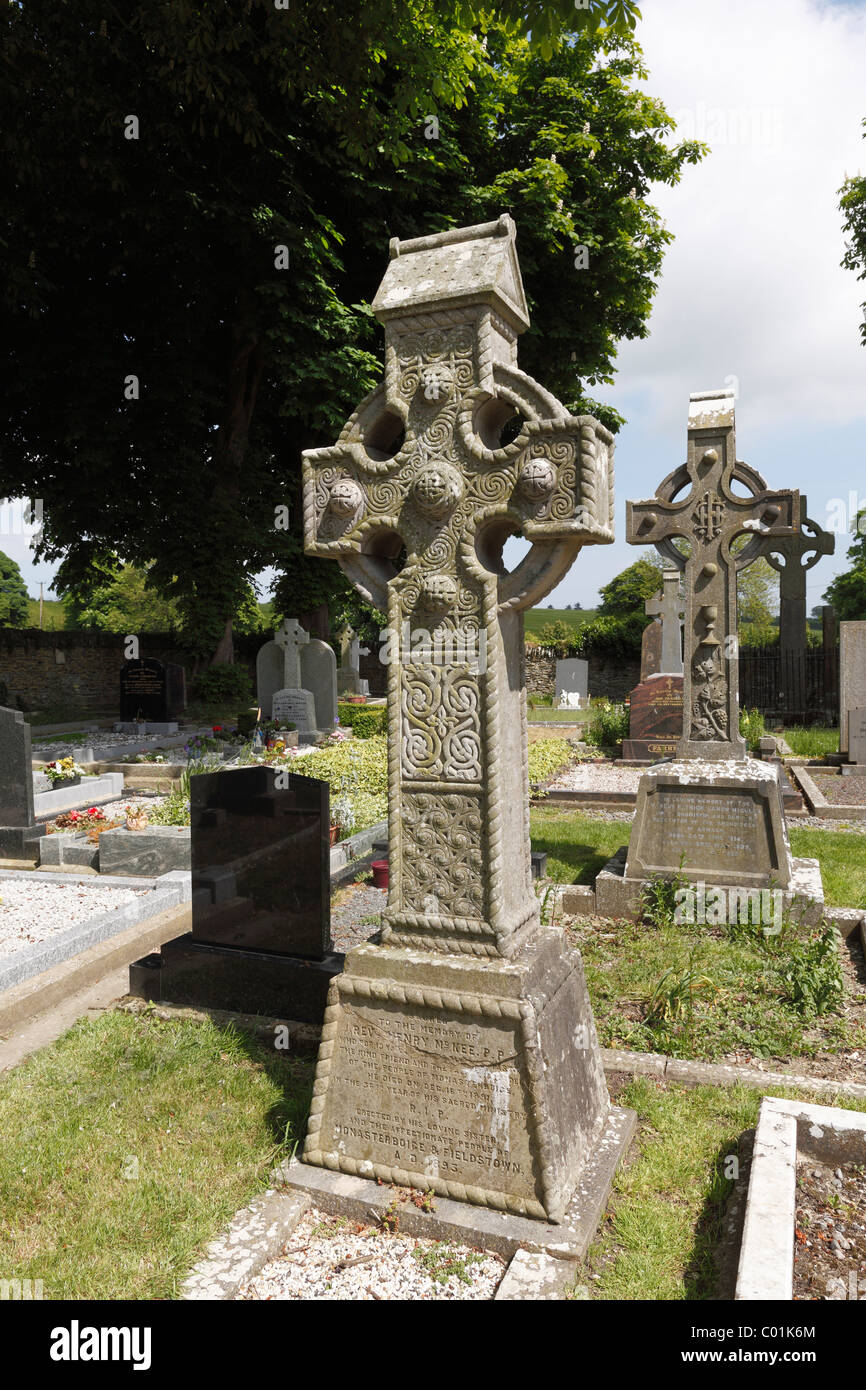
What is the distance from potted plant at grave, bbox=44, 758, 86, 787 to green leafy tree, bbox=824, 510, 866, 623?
3294 centimetres

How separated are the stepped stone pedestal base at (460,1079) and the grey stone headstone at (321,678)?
44.6ft

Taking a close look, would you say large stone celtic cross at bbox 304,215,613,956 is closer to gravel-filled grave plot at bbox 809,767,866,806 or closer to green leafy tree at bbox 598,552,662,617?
gravel-filled grave plot at bbox 809,767,866,806

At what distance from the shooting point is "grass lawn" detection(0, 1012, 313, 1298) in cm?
256

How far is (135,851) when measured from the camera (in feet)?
23.9

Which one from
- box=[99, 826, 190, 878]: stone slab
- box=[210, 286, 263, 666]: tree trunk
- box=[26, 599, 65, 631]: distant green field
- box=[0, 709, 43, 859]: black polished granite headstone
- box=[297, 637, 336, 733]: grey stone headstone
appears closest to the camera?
box=[99, 826, 190, 878]: stone slab

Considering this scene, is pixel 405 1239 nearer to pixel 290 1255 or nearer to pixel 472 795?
pixel 290 1255

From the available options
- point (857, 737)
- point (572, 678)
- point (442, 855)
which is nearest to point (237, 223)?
point (442, 855)

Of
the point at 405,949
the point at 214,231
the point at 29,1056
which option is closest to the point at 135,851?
the point at 29,1056

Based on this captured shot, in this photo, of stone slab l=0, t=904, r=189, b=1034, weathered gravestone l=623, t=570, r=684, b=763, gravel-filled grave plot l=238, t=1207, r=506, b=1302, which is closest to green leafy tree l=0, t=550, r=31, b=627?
weathered gravestone l=623, t=570, r=684, b=763

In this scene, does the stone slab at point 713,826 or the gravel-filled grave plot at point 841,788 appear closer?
the stone slab at point 713,826

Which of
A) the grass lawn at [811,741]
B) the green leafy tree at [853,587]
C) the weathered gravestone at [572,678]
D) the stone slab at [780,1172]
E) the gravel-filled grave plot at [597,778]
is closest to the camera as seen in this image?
the stone slab at [780,1172]

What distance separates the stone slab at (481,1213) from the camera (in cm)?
255

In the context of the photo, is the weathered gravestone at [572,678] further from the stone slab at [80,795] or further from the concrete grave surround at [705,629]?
the concrete grave surround at [705,629]

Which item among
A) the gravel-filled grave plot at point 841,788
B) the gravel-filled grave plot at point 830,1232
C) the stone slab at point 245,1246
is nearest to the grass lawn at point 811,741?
the gravel-filled grave plot at point 841,788
